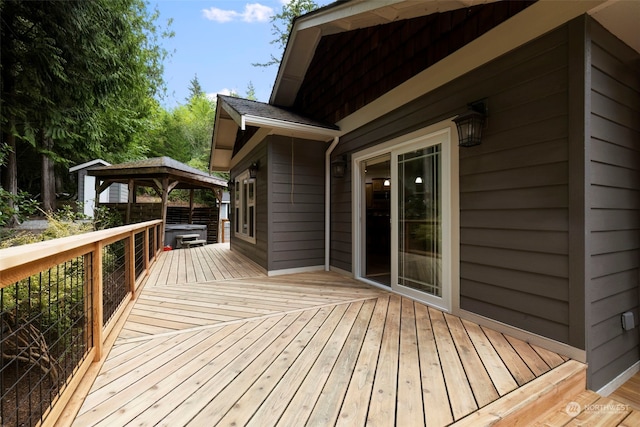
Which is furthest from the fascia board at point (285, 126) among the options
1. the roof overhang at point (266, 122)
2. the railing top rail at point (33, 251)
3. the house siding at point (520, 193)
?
the railing top rail at point (33, 251)

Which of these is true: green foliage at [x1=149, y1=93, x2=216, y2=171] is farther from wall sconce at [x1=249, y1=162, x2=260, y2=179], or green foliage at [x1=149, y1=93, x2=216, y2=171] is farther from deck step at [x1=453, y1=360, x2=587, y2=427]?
deck step at [x1=453, y1=360, x2=587, y2=427]

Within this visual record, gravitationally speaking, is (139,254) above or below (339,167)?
below

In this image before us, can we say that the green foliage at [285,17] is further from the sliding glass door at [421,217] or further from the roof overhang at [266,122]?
the sliding glass door at [421,217]

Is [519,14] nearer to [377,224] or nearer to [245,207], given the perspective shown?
[377,224]

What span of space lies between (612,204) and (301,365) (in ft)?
8.56

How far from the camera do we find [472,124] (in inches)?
100

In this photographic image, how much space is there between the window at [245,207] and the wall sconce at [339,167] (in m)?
1.91

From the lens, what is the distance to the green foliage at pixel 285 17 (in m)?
11.5

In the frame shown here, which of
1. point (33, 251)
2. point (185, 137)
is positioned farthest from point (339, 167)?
point (185, 137)

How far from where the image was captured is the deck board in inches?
A: 58.0

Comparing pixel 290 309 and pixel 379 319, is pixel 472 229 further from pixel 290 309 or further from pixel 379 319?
pixel 290 309

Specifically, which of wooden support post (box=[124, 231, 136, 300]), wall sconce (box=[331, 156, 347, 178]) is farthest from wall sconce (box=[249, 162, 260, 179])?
wooden support post (box=[124, 231, 136, 300])

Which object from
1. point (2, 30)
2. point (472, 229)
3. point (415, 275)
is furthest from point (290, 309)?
point (2, 30)

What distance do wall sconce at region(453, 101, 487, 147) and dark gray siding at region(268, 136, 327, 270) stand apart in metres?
2.82
